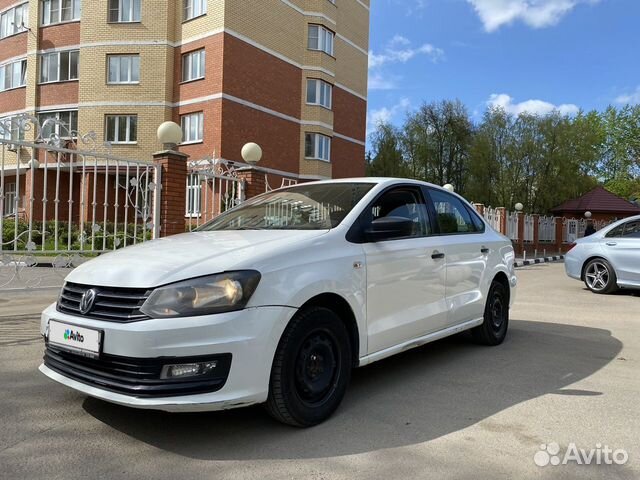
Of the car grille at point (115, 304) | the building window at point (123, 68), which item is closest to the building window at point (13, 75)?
the building window at point (123, 68)

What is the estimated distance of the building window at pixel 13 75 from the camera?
26.0 metres

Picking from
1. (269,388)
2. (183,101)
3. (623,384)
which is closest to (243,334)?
(269,388)

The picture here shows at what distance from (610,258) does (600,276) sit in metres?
0.44

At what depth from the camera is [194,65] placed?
76.7 ft

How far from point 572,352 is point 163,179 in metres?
5.56

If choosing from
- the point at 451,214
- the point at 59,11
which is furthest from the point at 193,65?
the point at 451,214

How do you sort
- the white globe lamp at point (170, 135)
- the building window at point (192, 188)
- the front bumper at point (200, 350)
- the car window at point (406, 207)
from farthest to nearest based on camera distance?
the building window at point (192, 188), the white globe lamp at point (170, 135), the car window at point (406, 207), the front bumper at point (200, 350)

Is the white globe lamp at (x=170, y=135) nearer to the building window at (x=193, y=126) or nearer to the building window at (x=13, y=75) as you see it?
the building window at (x=193, y=126)

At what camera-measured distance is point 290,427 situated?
3213mm

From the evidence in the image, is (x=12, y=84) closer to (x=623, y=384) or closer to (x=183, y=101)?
(x=183, y=101)

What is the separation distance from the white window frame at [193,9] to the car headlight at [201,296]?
2264 cm

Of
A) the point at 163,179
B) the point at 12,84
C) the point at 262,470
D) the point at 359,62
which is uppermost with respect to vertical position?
the point at 359,62

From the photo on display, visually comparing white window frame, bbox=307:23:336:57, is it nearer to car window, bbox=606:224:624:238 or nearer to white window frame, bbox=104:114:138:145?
white window frame, bbox=104:114:138:145

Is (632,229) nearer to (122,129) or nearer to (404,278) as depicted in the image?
(404,278)
